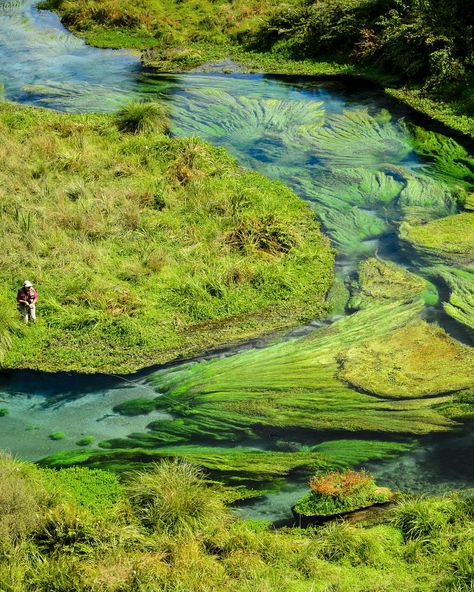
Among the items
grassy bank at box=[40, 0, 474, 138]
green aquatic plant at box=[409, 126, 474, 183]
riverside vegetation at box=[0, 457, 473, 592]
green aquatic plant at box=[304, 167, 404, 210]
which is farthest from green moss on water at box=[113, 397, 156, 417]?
grassy bank at box=[40, 0, 474, 138]

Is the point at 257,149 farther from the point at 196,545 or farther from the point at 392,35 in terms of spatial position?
the point at 196,545

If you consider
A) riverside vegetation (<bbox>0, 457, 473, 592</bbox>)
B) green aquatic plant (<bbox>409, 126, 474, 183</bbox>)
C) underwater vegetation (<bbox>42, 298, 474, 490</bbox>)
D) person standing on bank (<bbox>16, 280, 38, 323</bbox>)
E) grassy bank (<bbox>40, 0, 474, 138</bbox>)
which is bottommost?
riverside vegetation (<bbox>0, 457, 473, 592</bbox>)

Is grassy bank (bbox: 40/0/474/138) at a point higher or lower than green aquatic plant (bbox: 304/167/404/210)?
higher

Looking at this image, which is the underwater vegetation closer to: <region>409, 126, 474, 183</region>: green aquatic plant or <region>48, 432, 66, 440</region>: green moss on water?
<region>48, 432, 66, 440</region>: green moss on water

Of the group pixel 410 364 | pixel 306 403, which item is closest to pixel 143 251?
pixel 306 403

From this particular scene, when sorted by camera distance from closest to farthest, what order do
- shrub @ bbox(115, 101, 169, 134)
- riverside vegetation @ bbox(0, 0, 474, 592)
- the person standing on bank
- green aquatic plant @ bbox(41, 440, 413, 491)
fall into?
riverside vegetation @ bbox(0, 0, 474, 592) < green aquatic plant @ bbox(41, 440, 413, 491) < the person standing on bank < shrub @ bbox(115, 101, 169, 134)

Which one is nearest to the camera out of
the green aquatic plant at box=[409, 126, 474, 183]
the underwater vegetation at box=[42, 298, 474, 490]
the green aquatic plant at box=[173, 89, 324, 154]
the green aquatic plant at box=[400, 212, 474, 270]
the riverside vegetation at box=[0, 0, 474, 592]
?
the riverside vegetation at box=[0, 0, 474, 592]

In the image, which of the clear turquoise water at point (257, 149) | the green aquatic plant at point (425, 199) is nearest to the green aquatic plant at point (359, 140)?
the clear turquoise water at point (257, 149)
